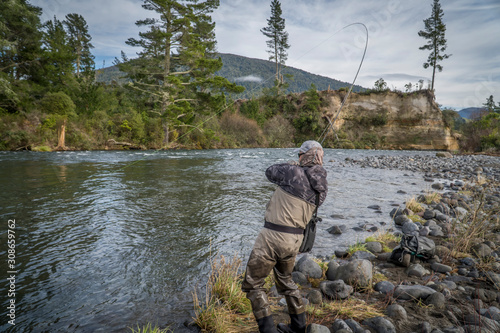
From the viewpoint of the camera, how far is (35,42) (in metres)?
23.0

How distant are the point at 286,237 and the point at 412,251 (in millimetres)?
2655

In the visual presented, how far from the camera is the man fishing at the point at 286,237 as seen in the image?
2229 mm

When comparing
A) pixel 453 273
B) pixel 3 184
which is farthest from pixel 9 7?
pixel 453 273

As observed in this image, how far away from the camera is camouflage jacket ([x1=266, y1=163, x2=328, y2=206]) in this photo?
2.27 m

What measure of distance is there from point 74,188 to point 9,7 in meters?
23.1

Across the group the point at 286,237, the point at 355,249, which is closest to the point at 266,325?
the point at 286,237

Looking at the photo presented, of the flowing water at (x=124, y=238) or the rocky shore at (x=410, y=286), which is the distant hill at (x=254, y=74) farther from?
the rocky shore at (x=410, y=286)

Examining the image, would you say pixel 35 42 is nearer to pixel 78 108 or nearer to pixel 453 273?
pixel 78 108

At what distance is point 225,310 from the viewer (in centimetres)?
255

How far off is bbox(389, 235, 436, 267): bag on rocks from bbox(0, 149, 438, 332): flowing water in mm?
990

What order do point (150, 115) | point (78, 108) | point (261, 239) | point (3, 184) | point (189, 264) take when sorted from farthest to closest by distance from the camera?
point (150, 115) < point (78, 108) < point (3, 184) < point (189, 264) < point (261, 239)

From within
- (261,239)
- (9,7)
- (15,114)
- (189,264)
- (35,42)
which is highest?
(9,7)

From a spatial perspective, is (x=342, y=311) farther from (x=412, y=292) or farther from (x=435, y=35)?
(x=435, y=35)

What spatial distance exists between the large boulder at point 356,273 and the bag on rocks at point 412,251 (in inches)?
30.8
